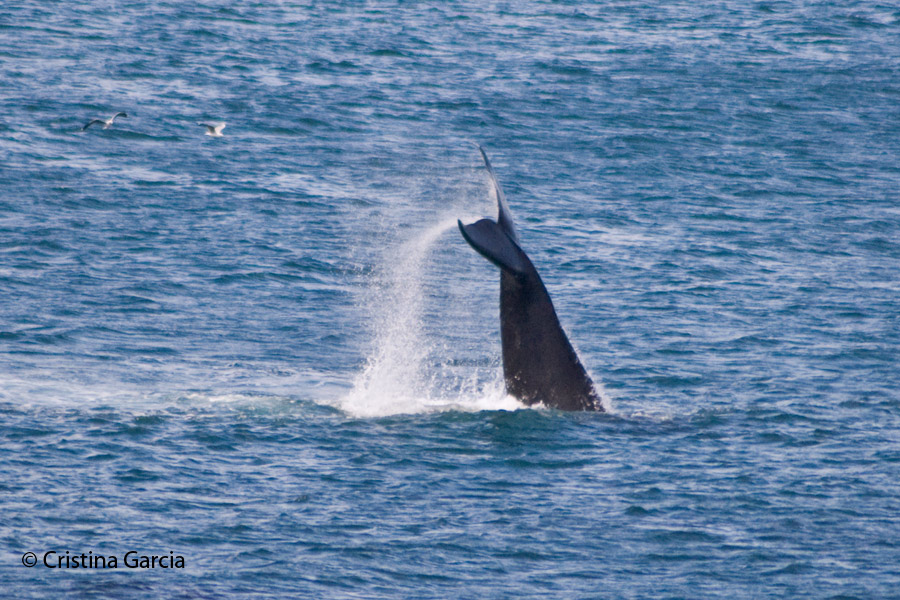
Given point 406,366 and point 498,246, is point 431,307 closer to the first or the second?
point 406,366

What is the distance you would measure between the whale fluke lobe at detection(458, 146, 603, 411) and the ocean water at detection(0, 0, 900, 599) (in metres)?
0.40

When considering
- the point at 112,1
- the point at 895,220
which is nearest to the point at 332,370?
the point at 895,220

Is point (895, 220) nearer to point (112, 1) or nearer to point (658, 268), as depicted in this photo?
point (658, 268)

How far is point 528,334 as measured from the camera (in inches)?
712

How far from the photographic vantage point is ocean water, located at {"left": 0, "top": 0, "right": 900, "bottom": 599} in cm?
1492

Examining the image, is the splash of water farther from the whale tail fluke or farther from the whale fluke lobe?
the whale tail fluke

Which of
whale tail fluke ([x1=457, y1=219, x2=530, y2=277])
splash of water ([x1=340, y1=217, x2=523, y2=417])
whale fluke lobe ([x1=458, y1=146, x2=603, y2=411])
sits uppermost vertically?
whale tail fluke ([x1=457, y1=219, x2=530, y2=277])

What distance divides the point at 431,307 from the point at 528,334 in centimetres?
892

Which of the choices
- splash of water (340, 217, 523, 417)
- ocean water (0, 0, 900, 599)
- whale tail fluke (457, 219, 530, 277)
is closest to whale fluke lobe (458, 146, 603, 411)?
whale tail fluke (457, 219, 530, 277)

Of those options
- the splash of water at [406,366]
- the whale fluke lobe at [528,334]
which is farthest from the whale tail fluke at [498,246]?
the splash of water at [406,366]

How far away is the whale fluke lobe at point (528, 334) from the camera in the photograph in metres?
17.5

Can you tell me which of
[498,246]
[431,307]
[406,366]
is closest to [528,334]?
[498,246]

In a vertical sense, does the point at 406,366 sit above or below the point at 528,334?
below

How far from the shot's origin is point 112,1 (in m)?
55.7
